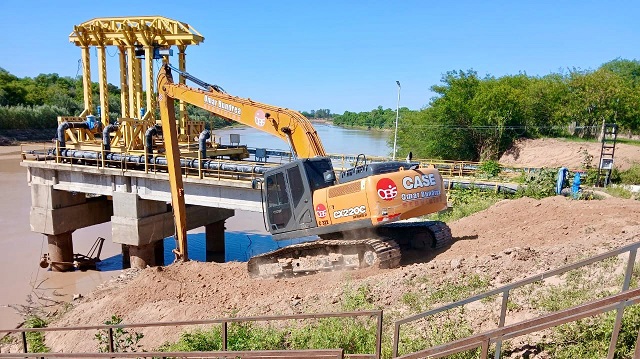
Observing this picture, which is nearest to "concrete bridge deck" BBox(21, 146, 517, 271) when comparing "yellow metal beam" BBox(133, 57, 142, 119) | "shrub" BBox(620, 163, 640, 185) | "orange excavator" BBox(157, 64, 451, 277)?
"yellow metal beam" BBox(133, 57, 142, 119)

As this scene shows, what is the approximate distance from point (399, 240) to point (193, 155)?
37.9 ft

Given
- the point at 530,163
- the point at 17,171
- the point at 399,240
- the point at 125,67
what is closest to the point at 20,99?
the point at 17,171

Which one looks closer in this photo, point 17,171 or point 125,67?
point 125,67

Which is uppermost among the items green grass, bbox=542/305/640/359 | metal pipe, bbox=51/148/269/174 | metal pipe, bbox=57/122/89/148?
metal pipe, bbox=57/122/89/148

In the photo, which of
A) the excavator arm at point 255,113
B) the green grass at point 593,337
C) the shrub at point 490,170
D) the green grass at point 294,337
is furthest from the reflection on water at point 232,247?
the green grass at point 593,337

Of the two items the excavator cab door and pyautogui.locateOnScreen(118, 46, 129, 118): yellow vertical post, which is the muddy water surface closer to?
pyautogui.locateOnScreen(118, 46, 129, 118): yellow vertical post

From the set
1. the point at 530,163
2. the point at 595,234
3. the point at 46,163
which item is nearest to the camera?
the point at 595,234

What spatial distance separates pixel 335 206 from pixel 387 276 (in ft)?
6.15

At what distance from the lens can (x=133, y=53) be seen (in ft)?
68.1

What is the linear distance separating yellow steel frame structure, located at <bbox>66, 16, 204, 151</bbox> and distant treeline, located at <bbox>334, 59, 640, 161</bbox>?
18.4m

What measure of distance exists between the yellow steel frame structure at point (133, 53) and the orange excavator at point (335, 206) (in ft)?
31.8

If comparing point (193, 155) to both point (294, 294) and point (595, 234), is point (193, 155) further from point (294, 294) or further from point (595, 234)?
point (595, 234)

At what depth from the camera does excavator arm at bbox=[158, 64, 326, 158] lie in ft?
Result: 36.8

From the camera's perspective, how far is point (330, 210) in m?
9.78
